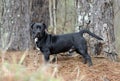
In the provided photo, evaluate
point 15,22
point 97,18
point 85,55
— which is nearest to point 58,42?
point 85,55

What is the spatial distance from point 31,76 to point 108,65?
380cm

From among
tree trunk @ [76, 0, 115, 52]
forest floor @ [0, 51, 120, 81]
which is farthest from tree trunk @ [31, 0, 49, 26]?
tree trunk @ [76, 0, 115, 52]

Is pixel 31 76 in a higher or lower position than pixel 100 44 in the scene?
higher

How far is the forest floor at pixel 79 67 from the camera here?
21.7 feet

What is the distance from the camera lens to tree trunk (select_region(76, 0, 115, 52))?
763cm

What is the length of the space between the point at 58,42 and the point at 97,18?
3.38ft

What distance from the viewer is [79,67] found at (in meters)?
7.06

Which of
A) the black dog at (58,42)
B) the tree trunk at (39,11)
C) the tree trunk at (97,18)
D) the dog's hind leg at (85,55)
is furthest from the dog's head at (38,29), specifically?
the tree trunk at (39,11)

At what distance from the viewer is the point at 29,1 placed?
9.14 metres

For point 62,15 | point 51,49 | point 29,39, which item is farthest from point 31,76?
point 62,15

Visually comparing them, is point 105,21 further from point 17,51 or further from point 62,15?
point 62,15

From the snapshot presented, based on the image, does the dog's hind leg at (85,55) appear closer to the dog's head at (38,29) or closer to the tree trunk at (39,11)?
the dog's head at (38,29)

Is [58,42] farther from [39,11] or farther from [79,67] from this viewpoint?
Result: [39,11]

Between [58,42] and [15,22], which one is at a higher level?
[15,22]
